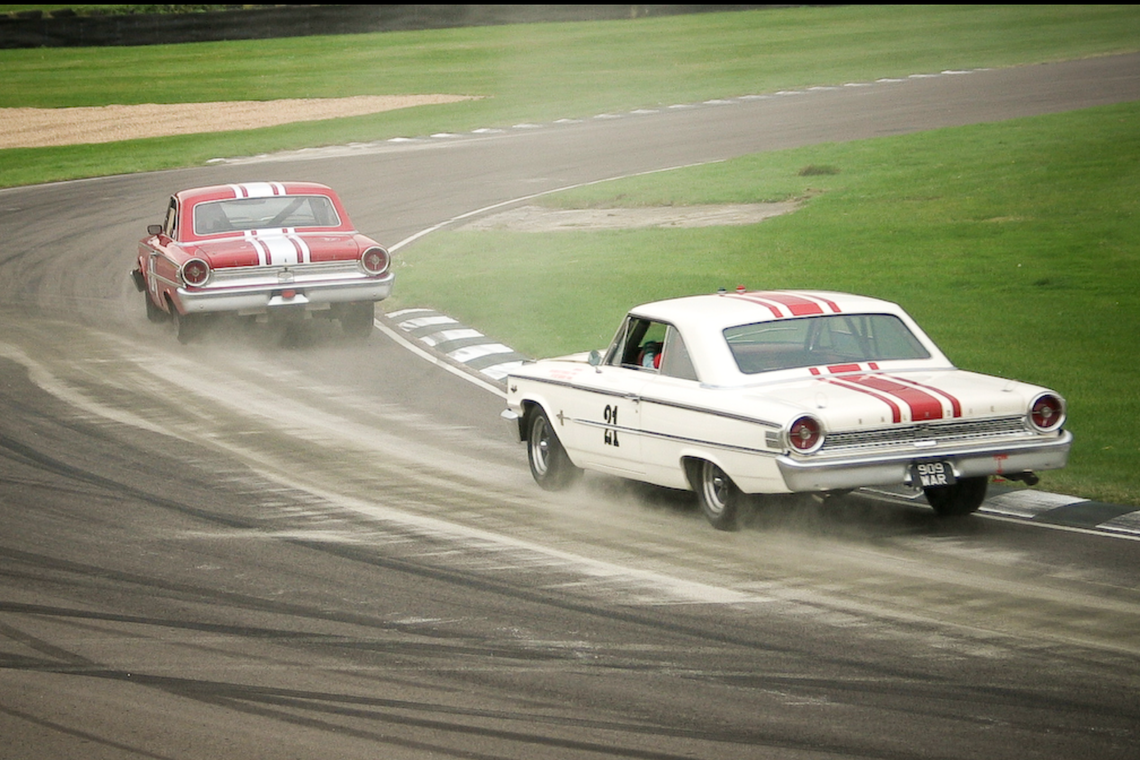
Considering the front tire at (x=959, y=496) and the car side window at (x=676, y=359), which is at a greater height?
the car side window at (x=676, y=359)

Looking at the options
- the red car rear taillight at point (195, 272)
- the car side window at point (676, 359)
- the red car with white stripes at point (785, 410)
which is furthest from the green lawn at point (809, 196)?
the red car rear taillight at point (195, 272)

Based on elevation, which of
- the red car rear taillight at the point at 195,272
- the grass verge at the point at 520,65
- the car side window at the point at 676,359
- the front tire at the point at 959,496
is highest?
the grass verge at the point at 520,65

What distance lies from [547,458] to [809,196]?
1438 centimetres

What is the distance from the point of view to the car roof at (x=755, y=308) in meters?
9.64

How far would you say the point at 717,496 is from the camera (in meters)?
9.19

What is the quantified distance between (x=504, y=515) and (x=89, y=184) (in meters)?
22.6

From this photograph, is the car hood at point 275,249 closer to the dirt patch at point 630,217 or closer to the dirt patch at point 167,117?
the dirt patch at point 630,217

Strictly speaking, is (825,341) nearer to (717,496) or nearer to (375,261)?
(717,496)

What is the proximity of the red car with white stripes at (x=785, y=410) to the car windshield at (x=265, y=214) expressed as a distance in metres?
7.27

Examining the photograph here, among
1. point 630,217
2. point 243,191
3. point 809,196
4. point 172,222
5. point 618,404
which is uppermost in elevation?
point 809,196

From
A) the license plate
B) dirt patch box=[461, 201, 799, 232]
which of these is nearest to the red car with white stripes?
the license plate

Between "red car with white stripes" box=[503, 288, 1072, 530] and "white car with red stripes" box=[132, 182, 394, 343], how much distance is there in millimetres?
6052

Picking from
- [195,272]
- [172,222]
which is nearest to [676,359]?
[195,272]

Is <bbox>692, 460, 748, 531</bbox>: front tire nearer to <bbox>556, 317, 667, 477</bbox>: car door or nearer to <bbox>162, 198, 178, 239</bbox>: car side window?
<bbox>556, 317, 667, 477</bbox>: car door
